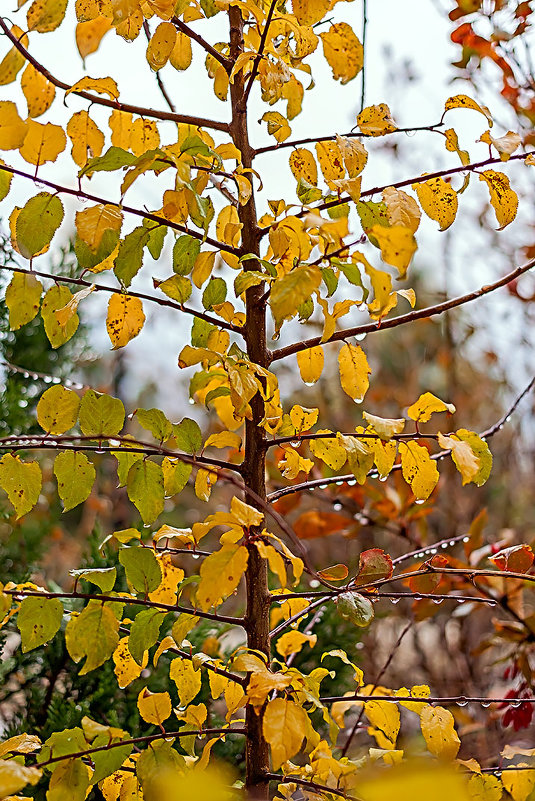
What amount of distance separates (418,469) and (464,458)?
0.08 metres

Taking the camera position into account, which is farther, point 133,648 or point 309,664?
point 309,664

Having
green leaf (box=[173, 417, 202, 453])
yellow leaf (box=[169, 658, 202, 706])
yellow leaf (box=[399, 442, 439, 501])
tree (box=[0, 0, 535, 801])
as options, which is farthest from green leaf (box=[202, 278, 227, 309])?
yellow leaf (box=[169, 658, 202, 706])

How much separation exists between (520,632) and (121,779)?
2.28ft

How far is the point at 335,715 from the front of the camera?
0.79 meters

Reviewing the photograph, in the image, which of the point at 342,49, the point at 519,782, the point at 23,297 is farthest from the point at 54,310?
the point at 519,782

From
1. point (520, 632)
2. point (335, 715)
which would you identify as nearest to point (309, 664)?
point (520, 632)

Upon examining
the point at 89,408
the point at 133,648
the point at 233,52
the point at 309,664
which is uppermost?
the point at 233,52

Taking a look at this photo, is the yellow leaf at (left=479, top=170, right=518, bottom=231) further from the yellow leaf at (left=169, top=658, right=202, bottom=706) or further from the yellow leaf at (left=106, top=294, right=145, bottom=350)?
the yellow leaf at (left=169, top=658, right=202, bottom=706)

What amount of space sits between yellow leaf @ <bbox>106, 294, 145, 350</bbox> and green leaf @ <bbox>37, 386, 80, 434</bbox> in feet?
0.20

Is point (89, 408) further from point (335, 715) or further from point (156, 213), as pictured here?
point (335, 715)

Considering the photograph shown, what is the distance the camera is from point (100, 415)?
2.01ft

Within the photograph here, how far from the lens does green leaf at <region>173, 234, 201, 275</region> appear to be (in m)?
0.62

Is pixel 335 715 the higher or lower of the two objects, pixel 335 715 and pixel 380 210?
the lower

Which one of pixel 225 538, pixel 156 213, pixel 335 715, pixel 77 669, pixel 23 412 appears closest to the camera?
pixel 225 538
